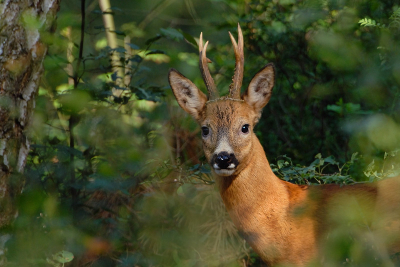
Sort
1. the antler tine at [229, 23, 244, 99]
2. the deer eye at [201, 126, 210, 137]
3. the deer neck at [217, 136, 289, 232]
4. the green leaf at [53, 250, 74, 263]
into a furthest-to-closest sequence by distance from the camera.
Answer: the deer eye at [201, 126, 210, 137] < the antler tine at [229, 23, 244, 99] < the deer neck at [217, 136, 289, 232] < the green leaf at [53, 250, 74, 263]

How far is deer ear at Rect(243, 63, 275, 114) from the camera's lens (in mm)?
3375

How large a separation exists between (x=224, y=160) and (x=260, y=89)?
2.46ft

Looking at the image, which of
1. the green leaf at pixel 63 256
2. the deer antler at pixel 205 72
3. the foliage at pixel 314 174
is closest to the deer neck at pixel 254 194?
the foliage at pixel 314 174

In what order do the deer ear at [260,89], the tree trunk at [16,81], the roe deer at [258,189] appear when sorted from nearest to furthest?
the tree trunk at [16,81]
the roe deer at [258,189]
the deer ear at [260,89]

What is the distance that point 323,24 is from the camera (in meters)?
4.52

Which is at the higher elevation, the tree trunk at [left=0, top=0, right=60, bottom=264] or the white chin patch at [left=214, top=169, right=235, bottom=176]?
the tree trunk at [left=0, top=0, right=60, bottom=264]

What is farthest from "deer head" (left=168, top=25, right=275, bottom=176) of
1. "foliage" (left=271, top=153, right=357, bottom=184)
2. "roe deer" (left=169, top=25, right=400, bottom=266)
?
"foliage" (left=271, top=153, right=357, bottom=184)

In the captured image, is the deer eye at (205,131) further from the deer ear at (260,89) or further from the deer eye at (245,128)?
the deer ear at (260,89)

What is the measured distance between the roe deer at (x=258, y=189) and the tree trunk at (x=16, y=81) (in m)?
1.04

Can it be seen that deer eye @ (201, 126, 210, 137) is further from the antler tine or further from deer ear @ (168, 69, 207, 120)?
the antler tine

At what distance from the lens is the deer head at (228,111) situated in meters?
3.01

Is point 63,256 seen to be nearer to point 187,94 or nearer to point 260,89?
point 187,94

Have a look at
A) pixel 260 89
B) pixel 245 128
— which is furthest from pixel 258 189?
pixel 260 89

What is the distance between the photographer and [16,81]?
104 inches
